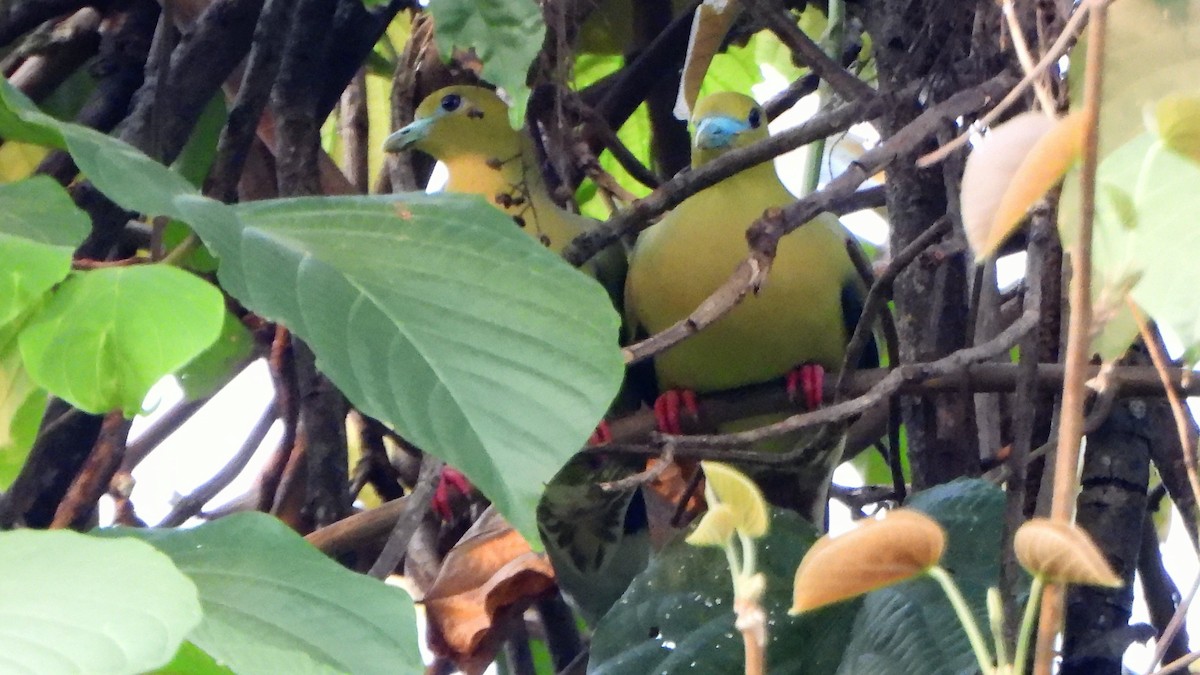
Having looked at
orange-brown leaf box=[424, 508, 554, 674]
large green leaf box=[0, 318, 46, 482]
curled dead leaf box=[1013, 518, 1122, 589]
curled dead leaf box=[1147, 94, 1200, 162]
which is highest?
curled dead leaf box=[1147, 94, 1200, 162]

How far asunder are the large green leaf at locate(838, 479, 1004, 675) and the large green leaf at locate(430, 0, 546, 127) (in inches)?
22.1

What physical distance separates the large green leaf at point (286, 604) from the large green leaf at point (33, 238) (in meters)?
0.19

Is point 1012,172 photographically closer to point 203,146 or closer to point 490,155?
point 203,146

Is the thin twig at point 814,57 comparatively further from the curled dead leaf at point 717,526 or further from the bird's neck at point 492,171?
the curled dead leaf at point 717,526

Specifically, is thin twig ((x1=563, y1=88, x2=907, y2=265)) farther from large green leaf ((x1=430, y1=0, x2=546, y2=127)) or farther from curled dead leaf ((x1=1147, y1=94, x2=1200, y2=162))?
curled dead leaf ((x1=1147, y1=94, x2=1200, y2=162))

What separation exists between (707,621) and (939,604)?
23cm

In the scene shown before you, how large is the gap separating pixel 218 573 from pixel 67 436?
37.2 inches

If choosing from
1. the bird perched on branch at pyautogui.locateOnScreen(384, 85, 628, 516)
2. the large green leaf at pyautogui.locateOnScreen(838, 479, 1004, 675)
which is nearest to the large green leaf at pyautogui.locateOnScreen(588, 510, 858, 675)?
the large green leaf at pyautogui.locateOnScreen(838, 479, 1004, 675)

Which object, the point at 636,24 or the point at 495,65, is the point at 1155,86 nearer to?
the point at 495,65

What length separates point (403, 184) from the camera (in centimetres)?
218

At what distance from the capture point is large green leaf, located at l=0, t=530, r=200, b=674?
57 centimetres

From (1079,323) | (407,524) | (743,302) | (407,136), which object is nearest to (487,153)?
(407,136)

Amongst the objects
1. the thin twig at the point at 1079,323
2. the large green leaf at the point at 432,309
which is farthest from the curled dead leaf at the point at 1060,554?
the large green leaf at the point at 432,309

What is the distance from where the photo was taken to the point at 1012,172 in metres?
0.60
